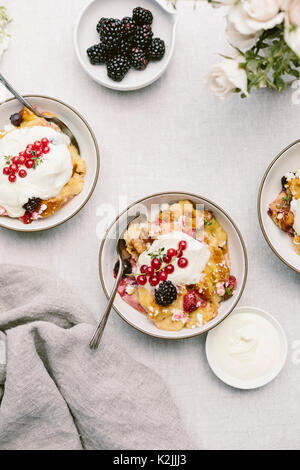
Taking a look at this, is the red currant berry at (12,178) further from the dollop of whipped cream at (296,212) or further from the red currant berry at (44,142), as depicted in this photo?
the dollop of whipped cream at (296,212)

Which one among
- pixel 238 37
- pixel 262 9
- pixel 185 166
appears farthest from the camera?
pixel 185 166

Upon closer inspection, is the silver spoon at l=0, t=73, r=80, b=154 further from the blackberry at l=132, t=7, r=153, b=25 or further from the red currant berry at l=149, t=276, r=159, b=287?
the red currant berry at l=149, t=276, r=159, b=287

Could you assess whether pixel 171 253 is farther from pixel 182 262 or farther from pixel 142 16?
pixel 142 16

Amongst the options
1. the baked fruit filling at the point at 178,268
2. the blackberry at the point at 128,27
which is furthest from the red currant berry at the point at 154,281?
the blackberry at the point at 128,27

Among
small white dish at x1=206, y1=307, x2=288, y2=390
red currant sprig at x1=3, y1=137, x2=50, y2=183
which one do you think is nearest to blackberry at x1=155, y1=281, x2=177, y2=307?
small white dish at x1=206, y1=307, x2=288, y2=390

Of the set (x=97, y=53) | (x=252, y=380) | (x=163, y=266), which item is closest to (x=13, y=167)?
(x=97, y=53)
